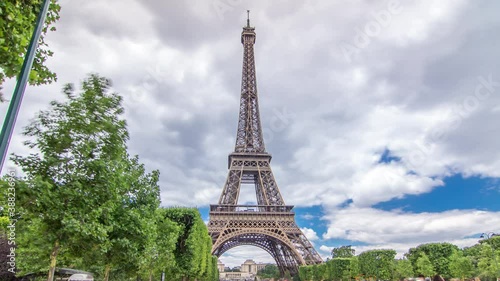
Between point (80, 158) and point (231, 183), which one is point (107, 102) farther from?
point (231, 183)

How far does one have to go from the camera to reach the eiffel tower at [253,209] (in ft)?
174

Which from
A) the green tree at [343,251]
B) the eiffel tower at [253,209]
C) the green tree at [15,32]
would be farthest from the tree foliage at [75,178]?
the green tree at [343,251]

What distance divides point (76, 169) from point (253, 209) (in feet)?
158

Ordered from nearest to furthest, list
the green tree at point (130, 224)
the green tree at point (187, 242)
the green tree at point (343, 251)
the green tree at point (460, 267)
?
the green tree at point (130, 224) < the green tree at point (187, 242) < the green tree at point (460, 267) < the green tree at point (343, 251)

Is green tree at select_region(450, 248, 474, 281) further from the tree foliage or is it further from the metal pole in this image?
the metal pole

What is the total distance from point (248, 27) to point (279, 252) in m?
49.8

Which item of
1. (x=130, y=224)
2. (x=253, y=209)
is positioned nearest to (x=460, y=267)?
(x=253, y=209)

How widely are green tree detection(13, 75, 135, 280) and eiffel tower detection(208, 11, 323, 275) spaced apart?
1623 inches

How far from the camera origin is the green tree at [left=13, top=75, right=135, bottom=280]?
359 inches

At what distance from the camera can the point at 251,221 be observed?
178 feet

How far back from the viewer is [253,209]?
56312 mm

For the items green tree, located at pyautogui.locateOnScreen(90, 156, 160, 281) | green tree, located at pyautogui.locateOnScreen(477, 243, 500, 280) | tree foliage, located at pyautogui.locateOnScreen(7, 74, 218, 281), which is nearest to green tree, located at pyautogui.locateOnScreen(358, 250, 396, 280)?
green tree, located at pyautogui.locateOnScreen(477, 243, 500, 280)

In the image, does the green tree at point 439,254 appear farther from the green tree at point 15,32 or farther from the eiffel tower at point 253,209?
the green tree at point 15,32

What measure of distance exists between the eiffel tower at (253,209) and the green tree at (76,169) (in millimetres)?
41223
